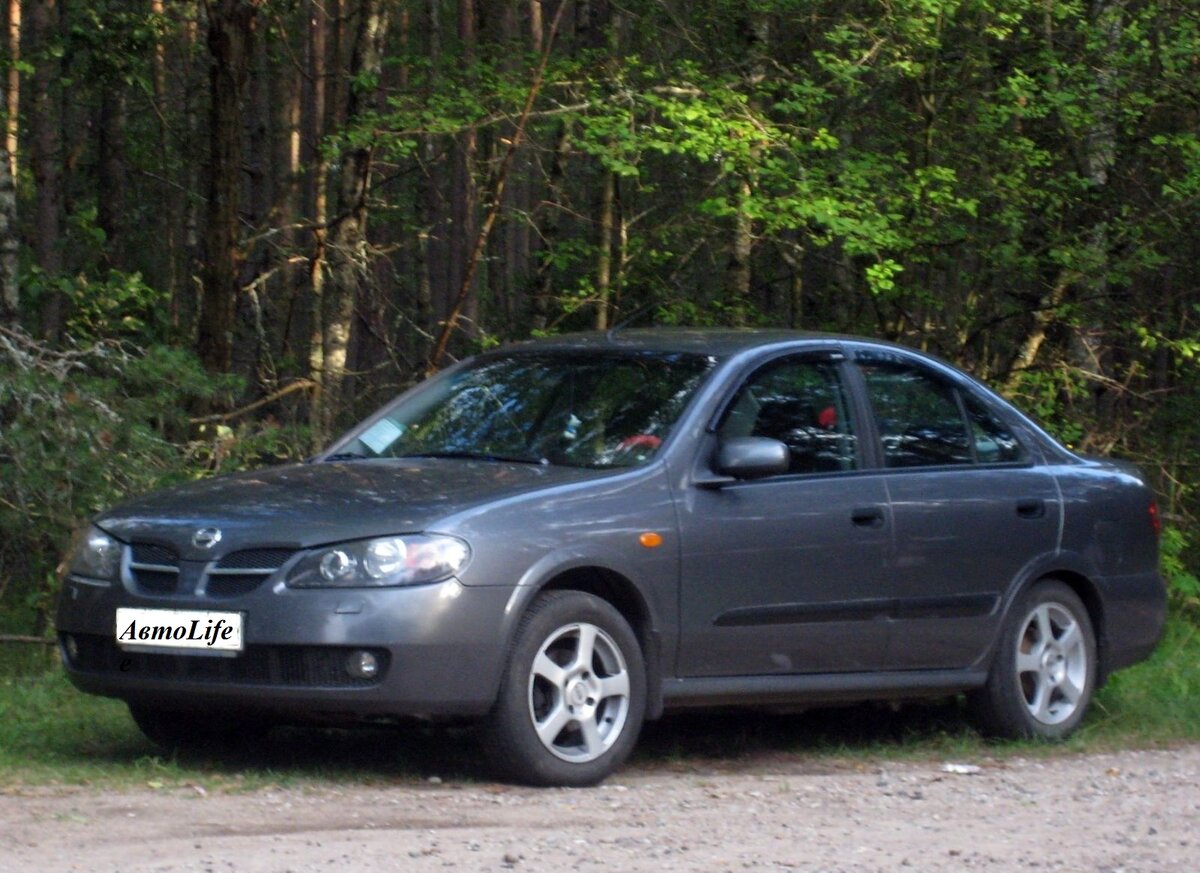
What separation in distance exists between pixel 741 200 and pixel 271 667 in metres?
6.16

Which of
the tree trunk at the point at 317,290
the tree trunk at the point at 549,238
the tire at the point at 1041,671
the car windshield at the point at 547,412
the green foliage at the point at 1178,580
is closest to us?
the car windshield at the point at 547,412

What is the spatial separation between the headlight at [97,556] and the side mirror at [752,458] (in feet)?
6.94

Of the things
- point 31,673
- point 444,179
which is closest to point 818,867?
point 31,673

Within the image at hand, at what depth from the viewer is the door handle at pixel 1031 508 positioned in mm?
7633

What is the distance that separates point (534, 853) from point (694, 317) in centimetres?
829

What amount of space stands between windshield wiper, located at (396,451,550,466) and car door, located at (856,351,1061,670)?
4.91 feet

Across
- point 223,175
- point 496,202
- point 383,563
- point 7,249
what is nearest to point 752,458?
point 383,563

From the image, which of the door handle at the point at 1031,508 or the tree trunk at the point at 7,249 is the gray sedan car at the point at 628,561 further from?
the tree trunk at the point at 7,249

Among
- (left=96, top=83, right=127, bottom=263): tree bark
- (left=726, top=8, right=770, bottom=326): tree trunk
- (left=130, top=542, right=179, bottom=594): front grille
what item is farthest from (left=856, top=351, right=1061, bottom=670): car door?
(left=96, top=83, right=127, bottom=263): tree bark

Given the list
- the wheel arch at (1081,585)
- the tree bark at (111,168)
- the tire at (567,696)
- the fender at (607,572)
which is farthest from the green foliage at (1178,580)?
the tree bark at (111,168)

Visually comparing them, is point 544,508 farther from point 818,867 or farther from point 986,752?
point 986,752

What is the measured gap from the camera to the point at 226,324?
1235 centimetres

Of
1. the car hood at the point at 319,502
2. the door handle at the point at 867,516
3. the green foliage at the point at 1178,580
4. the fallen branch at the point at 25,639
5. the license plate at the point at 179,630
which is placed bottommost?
the green foliage at the point at 1178,580

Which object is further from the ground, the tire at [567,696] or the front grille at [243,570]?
the front grille at [243,570]
